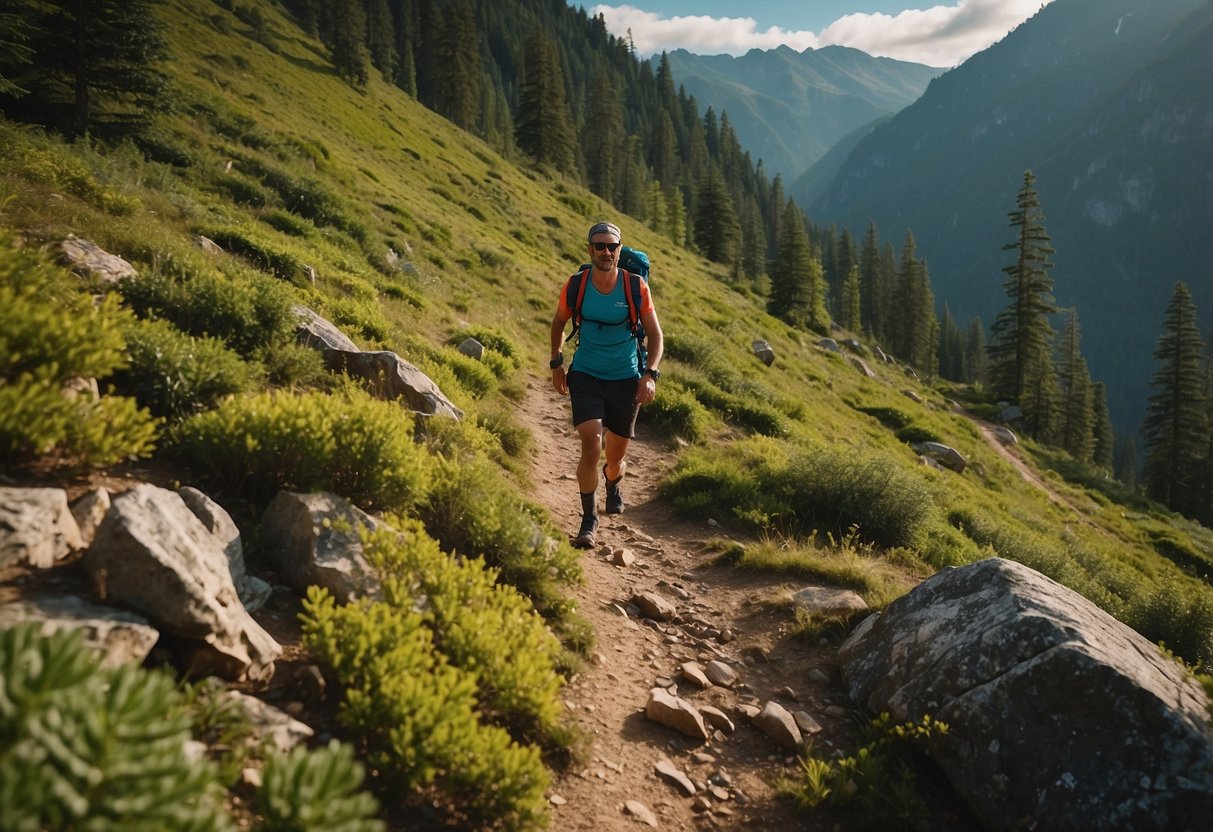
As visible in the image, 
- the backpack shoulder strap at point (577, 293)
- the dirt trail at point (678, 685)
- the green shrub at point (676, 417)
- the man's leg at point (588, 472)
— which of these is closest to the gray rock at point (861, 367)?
the green shrub at point (676, 417)

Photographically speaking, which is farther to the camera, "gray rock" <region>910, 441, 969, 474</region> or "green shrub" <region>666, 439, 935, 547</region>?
"gray rock" <region>910, 441, 969, 474</region>

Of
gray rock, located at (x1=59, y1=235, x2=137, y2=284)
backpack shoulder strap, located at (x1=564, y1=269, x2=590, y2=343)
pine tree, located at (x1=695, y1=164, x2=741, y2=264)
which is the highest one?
pine tree, located at (x1=695, y1=164, x2=741, y2=264)

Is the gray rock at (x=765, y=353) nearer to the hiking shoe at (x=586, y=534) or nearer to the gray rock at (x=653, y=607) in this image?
the hiking shoe at (x=586, y=534)

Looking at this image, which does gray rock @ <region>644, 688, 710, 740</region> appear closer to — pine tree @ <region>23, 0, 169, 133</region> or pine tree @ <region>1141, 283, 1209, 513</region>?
pine tree @ <region>23, 0, 169, 133</region>

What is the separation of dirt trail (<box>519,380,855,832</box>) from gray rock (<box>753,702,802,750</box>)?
0.21 ft

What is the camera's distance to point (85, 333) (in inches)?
142

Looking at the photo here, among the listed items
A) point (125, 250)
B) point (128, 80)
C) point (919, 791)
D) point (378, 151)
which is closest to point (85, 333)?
point (125, 250)

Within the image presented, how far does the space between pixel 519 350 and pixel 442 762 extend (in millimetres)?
11274

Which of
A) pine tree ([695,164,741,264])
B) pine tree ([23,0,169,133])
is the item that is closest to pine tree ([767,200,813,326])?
pine tree ([695,164,741,264])

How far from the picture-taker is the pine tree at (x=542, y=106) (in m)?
58.7

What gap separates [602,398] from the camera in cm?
704

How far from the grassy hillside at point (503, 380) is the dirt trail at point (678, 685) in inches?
14.9

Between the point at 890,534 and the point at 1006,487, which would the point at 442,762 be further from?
the point at 1006,487

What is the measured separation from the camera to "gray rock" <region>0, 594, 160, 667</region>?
2512mm
